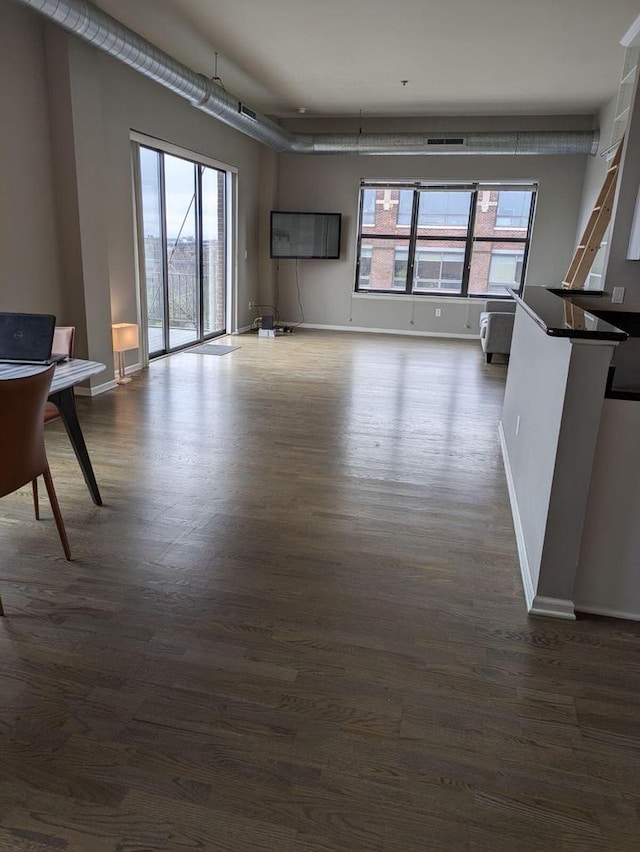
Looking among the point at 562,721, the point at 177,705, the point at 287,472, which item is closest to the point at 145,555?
the point at 177,705

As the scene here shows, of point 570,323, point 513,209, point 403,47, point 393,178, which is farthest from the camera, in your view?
point 393,178

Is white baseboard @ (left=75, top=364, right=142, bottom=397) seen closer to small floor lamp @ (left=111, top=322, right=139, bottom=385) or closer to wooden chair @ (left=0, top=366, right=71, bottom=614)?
small floor lamp @ (left=111, top=322, right=139, bottom=385)

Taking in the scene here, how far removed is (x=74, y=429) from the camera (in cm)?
289

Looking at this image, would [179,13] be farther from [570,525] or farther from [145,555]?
[570,525]

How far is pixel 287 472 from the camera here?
142 inches

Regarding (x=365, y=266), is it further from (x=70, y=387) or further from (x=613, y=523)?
(x=613, y=523)

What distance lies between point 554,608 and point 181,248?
244 inches

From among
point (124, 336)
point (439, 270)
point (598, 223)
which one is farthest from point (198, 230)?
point (598, 223)

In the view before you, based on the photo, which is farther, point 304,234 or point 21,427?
point 304,234

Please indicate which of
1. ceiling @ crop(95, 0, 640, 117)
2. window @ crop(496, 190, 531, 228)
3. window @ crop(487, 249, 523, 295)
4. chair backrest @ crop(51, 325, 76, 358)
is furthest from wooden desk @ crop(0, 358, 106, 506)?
window @ crop(496, 190, 531, 228)

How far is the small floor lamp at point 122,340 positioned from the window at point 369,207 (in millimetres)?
4888

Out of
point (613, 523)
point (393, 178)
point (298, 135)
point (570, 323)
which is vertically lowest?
point (613, 523)

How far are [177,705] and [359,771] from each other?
0.57 meters

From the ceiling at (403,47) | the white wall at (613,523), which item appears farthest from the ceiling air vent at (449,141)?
the white wall at (613,523)
